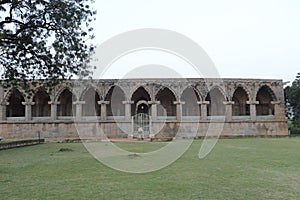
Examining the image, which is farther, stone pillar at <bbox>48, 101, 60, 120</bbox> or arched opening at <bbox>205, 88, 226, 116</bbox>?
arched opening at <bbox>205, 88, 226, 116</bbox>

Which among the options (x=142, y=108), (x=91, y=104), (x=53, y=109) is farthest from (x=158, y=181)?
(x=142, y=108)

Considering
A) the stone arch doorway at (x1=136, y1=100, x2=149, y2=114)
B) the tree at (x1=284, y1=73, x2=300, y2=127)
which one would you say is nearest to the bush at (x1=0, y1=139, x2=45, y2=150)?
the stone arch doorway at (x1=136, y1=100, x2=149, y2=114)

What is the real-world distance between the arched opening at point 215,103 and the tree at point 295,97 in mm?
7722

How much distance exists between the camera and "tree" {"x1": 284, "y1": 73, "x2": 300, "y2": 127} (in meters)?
28.5

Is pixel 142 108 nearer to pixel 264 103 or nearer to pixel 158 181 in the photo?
pixel 264 103

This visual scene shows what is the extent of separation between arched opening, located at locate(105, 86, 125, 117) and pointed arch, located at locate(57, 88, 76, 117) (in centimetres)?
315

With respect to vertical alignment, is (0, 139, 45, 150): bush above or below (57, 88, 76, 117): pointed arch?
below

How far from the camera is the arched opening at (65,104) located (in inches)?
1016

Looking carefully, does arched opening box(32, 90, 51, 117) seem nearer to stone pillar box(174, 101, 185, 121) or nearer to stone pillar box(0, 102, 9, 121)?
stone pillar box(0, 102, 9, 121)

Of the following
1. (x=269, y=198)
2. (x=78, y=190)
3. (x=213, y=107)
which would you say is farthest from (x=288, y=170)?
(x=213, y=107)

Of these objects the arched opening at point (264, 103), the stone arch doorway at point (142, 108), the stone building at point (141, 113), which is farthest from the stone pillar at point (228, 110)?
the stone arch doorway at point (142, 108)

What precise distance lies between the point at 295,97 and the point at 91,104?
1992 centimetres

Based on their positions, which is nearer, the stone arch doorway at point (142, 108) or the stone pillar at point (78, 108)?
the stone pillar at point (78, 108)

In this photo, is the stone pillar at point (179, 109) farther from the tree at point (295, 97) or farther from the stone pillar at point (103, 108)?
the tree at point (295, 97)
